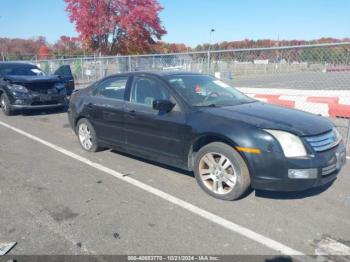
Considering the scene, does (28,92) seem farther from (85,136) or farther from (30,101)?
(85,136)

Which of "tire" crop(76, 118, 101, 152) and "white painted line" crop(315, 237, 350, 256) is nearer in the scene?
"white painted line" crop(315, 237, 350, 256)

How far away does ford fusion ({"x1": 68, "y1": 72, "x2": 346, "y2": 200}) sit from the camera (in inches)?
143

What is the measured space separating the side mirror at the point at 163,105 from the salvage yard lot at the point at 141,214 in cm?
104

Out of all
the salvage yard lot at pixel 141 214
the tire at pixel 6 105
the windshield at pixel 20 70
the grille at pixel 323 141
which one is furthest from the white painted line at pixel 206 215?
the windshield at pixel 20 70

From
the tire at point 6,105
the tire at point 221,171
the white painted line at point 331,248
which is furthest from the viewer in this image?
the tire at point 6,105

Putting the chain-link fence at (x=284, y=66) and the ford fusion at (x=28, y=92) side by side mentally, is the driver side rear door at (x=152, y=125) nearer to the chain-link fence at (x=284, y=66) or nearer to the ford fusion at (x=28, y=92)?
the chain-link fence at (x=284, y=66)

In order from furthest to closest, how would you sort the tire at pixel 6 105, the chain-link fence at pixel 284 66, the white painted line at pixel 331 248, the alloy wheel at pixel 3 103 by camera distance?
the alloy wheel at pixel 3 103 → the tire at pixel 6 105 → the chain-link fence at pixel 284 66 → the white painted line at pixel 331 248

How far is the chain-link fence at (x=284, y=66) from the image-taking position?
25.7 ft

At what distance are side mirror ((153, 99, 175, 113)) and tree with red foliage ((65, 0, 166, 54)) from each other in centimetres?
1852

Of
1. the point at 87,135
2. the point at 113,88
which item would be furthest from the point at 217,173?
the point at 87,135

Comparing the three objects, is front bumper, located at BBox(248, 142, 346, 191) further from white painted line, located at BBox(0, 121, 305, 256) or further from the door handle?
the door handle

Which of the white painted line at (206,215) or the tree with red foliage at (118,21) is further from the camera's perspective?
the tree with red foliage at (118,21)

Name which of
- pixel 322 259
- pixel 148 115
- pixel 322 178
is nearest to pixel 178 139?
pixel 148 115

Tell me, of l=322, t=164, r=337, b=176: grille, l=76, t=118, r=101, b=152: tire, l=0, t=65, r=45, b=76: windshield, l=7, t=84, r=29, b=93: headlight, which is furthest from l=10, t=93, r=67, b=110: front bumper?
l=322, t=164, r=337, b=176: grille
